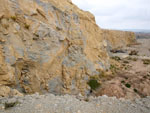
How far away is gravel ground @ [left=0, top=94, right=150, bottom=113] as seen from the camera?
218 inches

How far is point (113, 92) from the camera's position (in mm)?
12055

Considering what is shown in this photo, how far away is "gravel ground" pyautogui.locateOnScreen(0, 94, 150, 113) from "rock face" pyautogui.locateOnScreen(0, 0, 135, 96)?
2.28 metres

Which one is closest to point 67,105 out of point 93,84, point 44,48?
point 44,48

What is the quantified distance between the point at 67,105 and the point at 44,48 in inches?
209

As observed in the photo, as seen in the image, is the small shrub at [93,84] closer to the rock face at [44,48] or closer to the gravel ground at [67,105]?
the rock face at [44,48]

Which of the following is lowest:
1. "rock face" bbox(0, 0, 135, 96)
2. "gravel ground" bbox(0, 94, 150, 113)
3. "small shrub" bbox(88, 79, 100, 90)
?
"small shrub" bbox(88, 79, 100, 90)

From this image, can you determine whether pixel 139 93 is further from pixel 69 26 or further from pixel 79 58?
pixel 69 26

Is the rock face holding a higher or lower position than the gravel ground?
higher

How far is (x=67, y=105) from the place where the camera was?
237 inches

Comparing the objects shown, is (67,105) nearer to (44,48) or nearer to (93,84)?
(44,48)

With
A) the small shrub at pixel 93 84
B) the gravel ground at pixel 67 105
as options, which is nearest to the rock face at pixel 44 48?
the small shrub at pixel 93 84

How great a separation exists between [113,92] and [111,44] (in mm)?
34373

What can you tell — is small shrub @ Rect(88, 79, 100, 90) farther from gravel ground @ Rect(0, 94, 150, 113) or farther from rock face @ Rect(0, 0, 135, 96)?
gravel ground @ Rect(0, 94, 150, 113)

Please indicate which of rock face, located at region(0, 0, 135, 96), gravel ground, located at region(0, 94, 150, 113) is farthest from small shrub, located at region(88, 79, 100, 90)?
gravel ground, located at region(0, 94, 150, 113)
